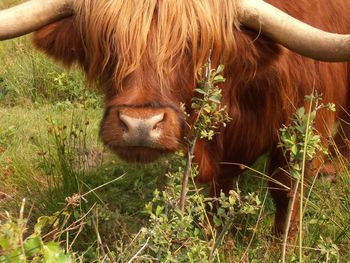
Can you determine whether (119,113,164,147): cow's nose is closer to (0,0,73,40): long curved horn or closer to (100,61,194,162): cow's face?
(100,61,194,162): cow's face

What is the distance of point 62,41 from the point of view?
11.4ft

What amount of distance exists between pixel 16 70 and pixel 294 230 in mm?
4794

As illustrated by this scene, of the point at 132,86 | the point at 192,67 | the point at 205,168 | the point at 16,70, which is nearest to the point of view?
the point at 132,86

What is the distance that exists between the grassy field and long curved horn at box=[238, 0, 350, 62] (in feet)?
2.20

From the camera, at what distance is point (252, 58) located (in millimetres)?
3309

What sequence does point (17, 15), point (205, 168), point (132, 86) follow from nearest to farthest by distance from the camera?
point (132, 86), point (17, 15), point (205, 168)

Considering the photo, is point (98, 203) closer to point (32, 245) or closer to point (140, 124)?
point (140, 124)

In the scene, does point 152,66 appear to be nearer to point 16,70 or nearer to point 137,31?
point 137,31

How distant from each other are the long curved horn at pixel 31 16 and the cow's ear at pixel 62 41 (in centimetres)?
4

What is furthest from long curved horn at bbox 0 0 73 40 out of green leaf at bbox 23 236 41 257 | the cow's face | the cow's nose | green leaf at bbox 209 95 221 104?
green leaf at bbox 23 236 41 257

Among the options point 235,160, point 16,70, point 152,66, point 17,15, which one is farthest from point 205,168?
point 16,70

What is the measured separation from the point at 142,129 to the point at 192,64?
22.7 inches

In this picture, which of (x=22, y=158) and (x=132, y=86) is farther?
(x=22, y=158)

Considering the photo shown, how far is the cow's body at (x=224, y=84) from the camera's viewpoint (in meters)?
2.94
